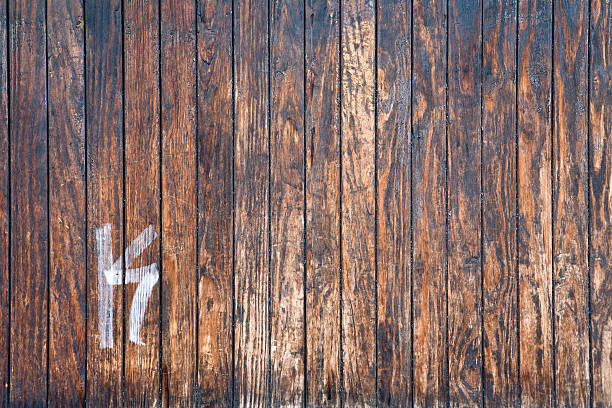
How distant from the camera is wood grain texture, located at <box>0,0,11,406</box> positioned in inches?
66.7

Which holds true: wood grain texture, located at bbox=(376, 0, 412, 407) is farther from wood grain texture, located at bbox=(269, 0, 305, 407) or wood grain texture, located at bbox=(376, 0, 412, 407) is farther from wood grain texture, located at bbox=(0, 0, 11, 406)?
wood grain texture, located at bbox=(0, 0, 11, 406)

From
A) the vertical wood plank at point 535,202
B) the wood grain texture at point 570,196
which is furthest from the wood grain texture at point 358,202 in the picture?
the wood grain texture at point 570,196

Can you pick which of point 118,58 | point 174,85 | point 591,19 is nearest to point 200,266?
point 174,85

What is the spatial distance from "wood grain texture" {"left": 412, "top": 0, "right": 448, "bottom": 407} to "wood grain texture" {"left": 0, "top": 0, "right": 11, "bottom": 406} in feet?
4.68

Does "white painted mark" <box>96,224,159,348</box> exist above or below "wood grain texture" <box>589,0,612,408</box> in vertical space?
below

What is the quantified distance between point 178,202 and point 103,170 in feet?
0.95

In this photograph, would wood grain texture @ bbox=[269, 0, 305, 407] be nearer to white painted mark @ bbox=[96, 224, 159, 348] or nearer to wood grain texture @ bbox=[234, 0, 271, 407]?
wood grain texture @ bbox=[234, 0, 271, 407]

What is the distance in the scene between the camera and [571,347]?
1665mm

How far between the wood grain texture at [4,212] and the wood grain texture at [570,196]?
75.2 inches

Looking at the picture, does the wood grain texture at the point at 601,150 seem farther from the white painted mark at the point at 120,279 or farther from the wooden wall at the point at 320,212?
the white painted mark at the point at 120,279

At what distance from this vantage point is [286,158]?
169cm

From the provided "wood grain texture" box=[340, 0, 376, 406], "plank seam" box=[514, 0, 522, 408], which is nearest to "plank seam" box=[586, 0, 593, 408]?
"plank seam" box=[514, 0, 522, 408]

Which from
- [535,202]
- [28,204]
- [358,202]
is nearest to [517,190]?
[535,202]

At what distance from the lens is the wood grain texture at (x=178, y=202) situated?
1.68m
